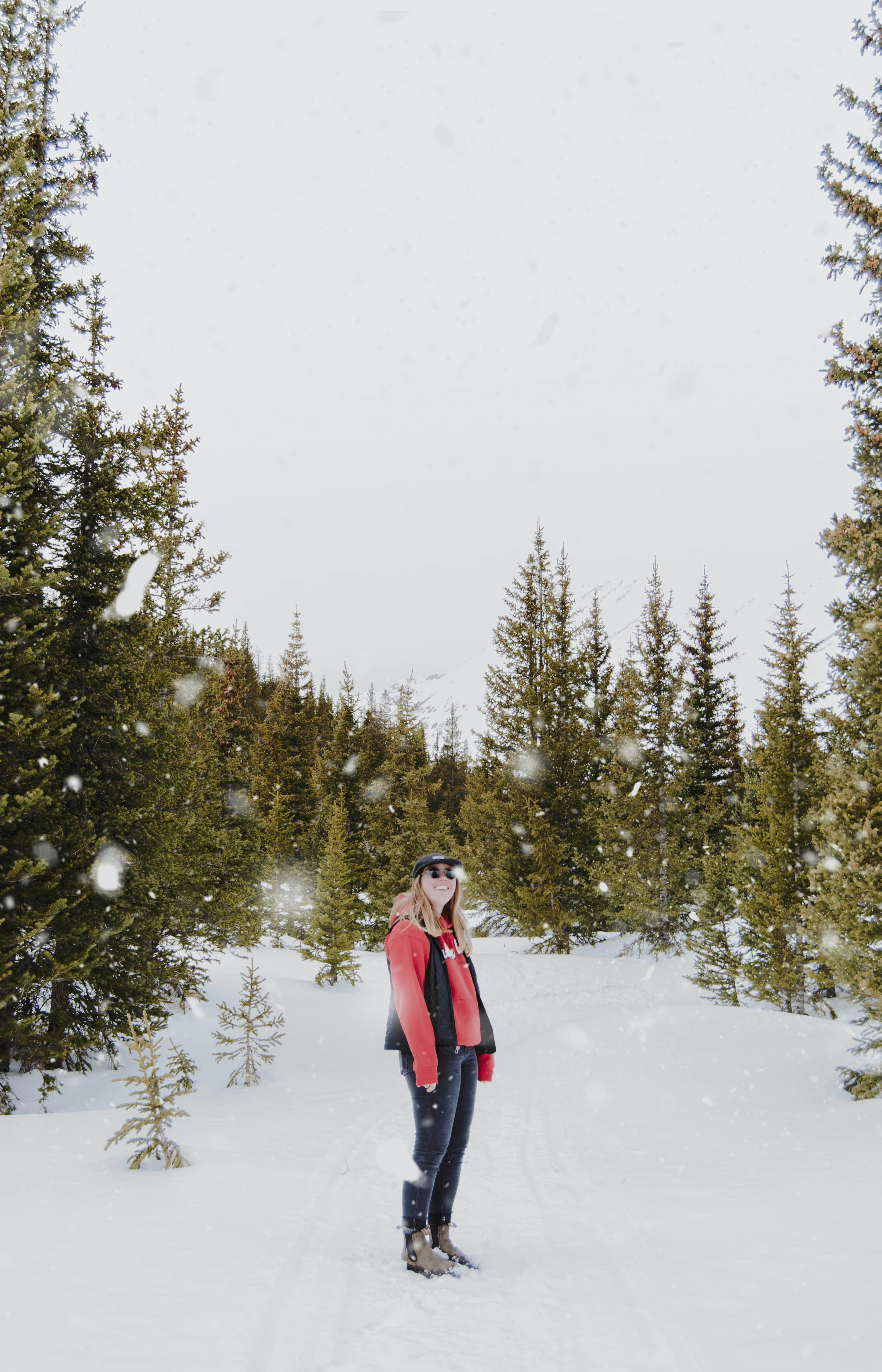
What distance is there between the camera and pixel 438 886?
468 centimetres

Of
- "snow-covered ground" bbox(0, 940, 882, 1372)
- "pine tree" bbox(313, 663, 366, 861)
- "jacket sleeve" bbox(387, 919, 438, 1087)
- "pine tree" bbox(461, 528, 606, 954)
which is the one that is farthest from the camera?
"pine tree" bbox(313, 663, 366, 861)

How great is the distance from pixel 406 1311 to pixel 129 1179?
3.13 metres

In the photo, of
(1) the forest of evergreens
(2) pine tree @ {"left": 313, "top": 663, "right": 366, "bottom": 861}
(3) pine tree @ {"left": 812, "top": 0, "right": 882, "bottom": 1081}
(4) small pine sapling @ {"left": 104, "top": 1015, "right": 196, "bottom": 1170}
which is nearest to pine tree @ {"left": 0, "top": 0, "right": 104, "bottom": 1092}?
(1) the forest of evergreens

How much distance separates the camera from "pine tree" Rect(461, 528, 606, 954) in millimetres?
24672

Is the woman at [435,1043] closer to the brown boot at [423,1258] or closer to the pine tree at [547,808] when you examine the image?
the brown boot at [423,1258]

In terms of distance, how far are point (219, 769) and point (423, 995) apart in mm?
15010

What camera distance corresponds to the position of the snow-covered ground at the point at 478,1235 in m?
3.49

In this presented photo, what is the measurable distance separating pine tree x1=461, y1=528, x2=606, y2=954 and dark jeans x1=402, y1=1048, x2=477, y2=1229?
2004 centimetres

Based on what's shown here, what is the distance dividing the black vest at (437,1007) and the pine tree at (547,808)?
20.2 meters

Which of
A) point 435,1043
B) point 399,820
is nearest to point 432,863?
point 435,1043

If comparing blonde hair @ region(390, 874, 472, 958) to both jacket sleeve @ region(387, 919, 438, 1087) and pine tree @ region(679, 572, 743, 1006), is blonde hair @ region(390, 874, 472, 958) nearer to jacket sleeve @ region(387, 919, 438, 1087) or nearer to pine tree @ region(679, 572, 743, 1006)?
jacket sleeve @ region(387, 919, 438, 1087)

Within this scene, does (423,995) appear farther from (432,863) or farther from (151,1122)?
(151,1122)

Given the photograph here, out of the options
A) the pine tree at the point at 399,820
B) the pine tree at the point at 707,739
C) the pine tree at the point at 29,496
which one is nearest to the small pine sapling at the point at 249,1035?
the pine tree at the point at 29,496

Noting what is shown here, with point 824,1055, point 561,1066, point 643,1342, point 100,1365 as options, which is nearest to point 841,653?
point 824,1055
